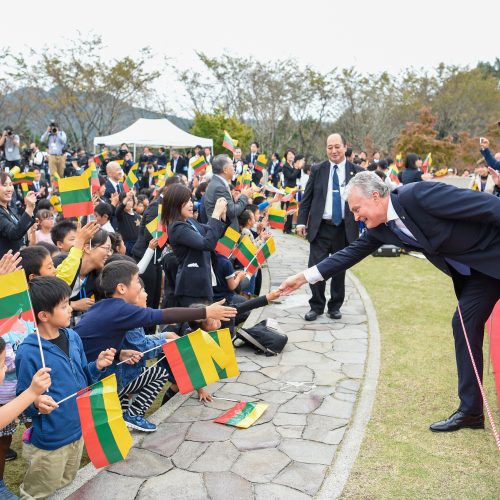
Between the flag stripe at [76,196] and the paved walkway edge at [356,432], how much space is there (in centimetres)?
303

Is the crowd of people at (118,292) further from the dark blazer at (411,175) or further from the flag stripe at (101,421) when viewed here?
the dark blazer at (411,175)

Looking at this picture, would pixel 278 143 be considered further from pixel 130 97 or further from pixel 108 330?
pixel 108 330

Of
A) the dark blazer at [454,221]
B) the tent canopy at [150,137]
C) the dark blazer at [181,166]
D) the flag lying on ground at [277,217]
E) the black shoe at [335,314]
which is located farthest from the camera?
the tent canopy at [150,137]

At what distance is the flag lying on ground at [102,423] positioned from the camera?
2.90m

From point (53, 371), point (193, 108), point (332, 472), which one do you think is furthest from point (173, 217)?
point (193, 108)

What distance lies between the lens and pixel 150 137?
18.4 m

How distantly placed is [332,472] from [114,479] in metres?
1.35

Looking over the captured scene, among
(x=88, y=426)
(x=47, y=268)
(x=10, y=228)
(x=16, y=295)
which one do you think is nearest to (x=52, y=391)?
(x=88, y=426)

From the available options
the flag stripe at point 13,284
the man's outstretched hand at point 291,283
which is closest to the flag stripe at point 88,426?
the flag stripe at point 13,284

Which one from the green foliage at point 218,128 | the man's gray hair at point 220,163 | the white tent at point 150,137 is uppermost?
the green foliage at point 218,128

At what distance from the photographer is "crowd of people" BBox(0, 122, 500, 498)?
303cm

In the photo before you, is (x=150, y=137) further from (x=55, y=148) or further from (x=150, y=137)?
(x=55, y=148)

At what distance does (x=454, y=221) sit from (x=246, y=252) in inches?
123

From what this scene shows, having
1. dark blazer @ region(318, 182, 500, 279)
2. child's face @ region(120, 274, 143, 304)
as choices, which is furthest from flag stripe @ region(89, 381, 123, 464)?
dark blazer @ region(318, 182, 500, 279)
